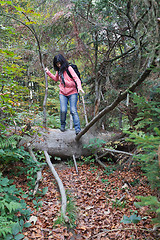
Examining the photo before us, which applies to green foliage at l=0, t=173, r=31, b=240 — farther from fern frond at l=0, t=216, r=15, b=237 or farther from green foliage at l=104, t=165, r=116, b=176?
green foliage at l=104, t=165, r=116, b=176

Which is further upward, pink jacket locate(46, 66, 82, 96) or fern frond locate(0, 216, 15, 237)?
pink jacket locate(46, 66, 82, 96)

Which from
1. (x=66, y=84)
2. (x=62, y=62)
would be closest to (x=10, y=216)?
(x=66, y=84)

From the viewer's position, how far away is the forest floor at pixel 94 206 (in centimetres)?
255

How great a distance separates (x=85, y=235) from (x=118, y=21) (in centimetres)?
535

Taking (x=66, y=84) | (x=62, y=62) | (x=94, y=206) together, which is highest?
(x=62, y=62)

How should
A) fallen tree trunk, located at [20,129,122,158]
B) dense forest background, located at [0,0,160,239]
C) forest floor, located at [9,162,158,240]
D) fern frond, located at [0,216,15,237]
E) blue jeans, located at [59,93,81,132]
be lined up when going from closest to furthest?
fern frond, located at [0,216,15,237], forest floor, located at [9,162,158,240], dense forest background, located at [0,0,160,239], fallen tree trunk, located at [20,129,122,158], blue jeans, located at [59,93,81,132]

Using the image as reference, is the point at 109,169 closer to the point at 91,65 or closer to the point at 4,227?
the point at 4,227

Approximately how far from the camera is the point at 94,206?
335 cm

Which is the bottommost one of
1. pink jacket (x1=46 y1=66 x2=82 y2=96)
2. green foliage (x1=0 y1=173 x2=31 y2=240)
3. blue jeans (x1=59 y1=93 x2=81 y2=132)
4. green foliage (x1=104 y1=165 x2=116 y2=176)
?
green foliage (x1=104 y1=165 x2=116 y2=176)

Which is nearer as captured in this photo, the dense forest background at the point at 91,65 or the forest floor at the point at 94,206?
the forest floor at the point at 94,206

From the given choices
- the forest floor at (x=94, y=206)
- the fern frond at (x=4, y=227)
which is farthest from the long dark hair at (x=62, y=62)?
the fern frond at (x=4, y=227)

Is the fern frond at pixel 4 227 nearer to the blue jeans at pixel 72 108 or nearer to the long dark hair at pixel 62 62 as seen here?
the blue jeans at pixel 72 108

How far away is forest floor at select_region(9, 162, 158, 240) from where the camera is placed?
255cm

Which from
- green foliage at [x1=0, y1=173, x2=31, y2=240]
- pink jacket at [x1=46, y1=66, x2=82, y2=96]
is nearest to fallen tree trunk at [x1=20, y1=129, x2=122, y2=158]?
pink jacket at [x1=46, y1=66, x2=82, y2=96]
